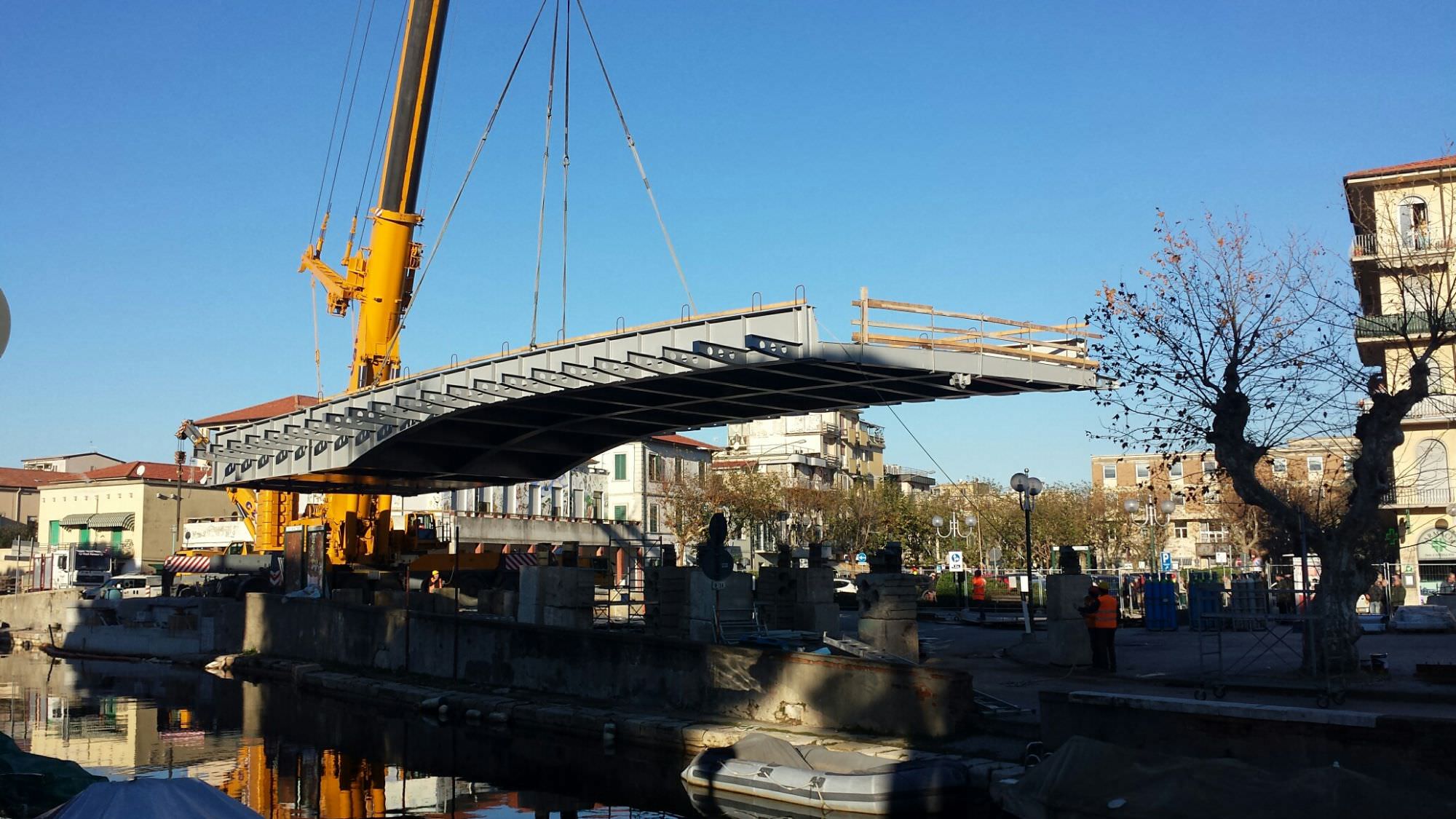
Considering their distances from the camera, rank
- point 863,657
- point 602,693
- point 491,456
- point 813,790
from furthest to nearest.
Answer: point 491,456 → point 602,693 → point 863,657 → point 813,790

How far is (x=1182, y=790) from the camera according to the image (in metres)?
11.8

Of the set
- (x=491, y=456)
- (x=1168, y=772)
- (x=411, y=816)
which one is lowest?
(x=411, y=816)

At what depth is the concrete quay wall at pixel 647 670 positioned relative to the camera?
57.6ft

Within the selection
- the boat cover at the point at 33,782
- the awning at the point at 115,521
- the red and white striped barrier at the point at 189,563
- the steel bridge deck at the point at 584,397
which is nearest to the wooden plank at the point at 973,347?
the steel bridge deck at the point at 584,397

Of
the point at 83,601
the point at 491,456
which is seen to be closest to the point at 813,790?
the point at 491,456

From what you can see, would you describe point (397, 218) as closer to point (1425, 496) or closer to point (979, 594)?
point (979, 594)

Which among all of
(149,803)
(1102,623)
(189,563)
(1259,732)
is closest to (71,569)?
(189,563)

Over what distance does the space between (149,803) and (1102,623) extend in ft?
53.0

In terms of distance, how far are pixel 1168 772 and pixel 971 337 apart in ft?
45.3

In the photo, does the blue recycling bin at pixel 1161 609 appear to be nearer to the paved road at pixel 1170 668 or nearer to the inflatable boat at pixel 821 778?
the paved road at pixel 1170 668

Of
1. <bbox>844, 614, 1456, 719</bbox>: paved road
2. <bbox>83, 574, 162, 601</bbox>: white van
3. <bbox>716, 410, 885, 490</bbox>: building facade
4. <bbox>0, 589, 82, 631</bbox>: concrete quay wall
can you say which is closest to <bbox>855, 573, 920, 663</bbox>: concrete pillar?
<bbox>844, 614, 1456, 719</bbox>: paved road

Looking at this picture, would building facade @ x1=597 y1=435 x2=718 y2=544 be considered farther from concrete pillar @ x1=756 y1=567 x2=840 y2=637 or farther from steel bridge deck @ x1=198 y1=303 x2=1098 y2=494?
concrete pillar @ x1=756 y1=567 x2=840 y2=637

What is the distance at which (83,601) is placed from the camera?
48.2 metres

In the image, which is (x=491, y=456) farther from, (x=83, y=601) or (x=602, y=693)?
(x=83, y=601)
